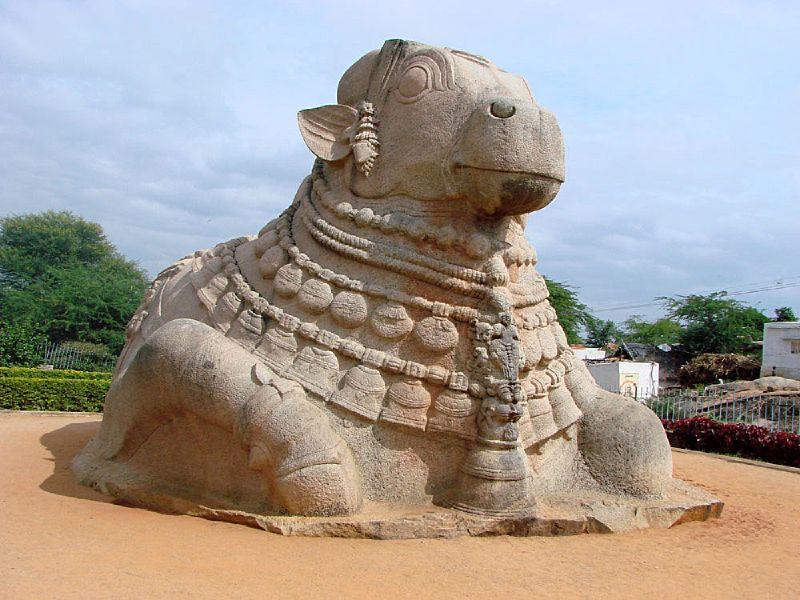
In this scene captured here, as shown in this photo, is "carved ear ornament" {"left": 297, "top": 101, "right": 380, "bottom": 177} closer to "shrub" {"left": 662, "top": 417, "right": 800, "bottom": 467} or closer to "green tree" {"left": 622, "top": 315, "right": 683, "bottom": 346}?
"shrub" {"left": 662, "top": 417, "right": 800, "bottom": 467}

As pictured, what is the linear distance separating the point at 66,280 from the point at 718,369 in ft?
85.8

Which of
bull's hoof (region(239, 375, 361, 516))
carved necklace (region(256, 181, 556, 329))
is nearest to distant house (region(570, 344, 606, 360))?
carved necklace (region(256, 181, 556, 329))

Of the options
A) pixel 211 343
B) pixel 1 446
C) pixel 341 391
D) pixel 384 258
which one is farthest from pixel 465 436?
pixel 1 446

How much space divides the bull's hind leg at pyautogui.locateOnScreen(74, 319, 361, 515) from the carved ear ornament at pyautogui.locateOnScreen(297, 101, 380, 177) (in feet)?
4.98

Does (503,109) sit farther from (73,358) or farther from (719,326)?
(719,326)

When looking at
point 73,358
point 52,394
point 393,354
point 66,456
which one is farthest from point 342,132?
point 73,358

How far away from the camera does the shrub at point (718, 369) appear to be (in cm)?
2894

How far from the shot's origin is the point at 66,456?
6.59m

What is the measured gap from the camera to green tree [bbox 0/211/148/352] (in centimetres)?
2547

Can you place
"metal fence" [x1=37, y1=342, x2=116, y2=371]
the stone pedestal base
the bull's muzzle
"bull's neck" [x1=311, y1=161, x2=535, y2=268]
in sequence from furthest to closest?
"metal fence" [x1=37, y1=342, x2=116, y2=371] → "bull's neck" [x1=311, y1=161, x2=535, y2=268] → the bull's muzzle → the stone pedestal base

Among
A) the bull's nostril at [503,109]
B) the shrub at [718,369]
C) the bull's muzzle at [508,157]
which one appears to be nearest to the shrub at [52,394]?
the bull's muzzle at [508,157]

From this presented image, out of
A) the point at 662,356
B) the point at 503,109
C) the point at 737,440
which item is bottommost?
the point at 737,440

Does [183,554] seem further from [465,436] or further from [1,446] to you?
[1,446]

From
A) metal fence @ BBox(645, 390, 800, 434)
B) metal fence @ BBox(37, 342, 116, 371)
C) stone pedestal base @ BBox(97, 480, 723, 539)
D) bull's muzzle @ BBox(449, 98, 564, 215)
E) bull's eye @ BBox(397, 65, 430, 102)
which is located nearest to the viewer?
stone pedestal base @ BBox(97, 480, 723, 539)
